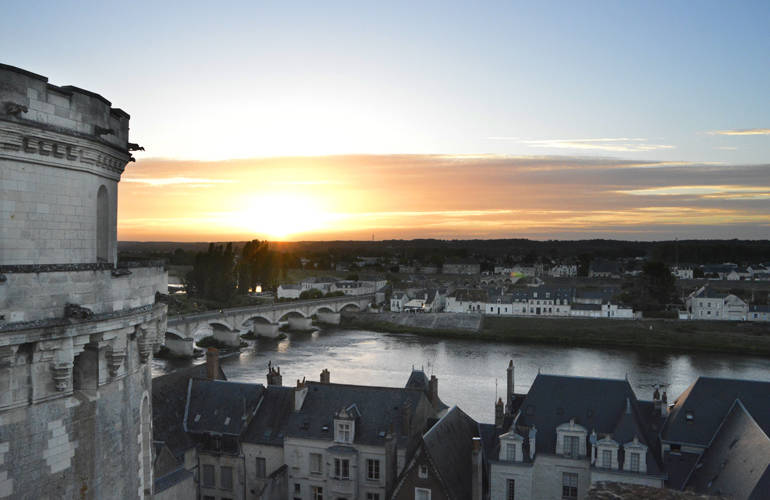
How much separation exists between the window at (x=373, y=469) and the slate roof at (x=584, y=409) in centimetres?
412

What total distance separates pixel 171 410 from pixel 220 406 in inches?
57.3

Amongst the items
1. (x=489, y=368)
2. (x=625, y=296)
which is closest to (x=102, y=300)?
(x=489, y=368)

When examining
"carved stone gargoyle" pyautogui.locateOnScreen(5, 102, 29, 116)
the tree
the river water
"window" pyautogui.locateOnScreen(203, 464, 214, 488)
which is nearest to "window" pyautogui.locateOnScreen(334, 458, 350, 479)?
"window" pyautogui.locateOnScreen(203, 464, 214, 488)

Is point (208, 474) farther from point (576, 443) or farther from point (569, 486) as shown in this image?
point (576, 443)

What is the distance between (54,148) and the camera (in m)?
5.66

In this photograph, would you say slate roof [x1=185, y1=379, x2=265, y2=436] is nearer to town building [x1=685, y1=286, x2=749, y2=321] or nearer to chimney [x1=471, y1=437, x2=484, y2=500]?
chimney [x1=471, y1=437, x2=484, y2=500]

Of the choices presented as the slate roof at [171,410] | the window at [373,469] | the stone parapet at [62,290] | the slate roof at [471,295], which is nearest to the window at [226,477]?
the slate roof at [171,410]

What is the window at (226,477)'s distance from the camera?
19.6 metres

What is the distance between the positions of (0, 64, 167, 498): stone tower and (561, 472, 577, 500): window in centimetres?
1324

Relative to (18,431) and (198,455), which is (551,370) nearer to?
(198,455)

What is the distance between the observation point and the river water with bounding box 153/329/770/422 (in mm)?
38844

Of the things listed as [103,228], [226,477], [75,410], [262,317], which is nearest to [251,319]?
[262,317]

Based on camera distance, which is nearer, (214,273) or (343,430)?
(343,430)

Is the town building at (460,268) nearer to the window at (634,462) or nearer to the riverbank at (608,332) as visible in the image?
the riverbank at (608,332)
